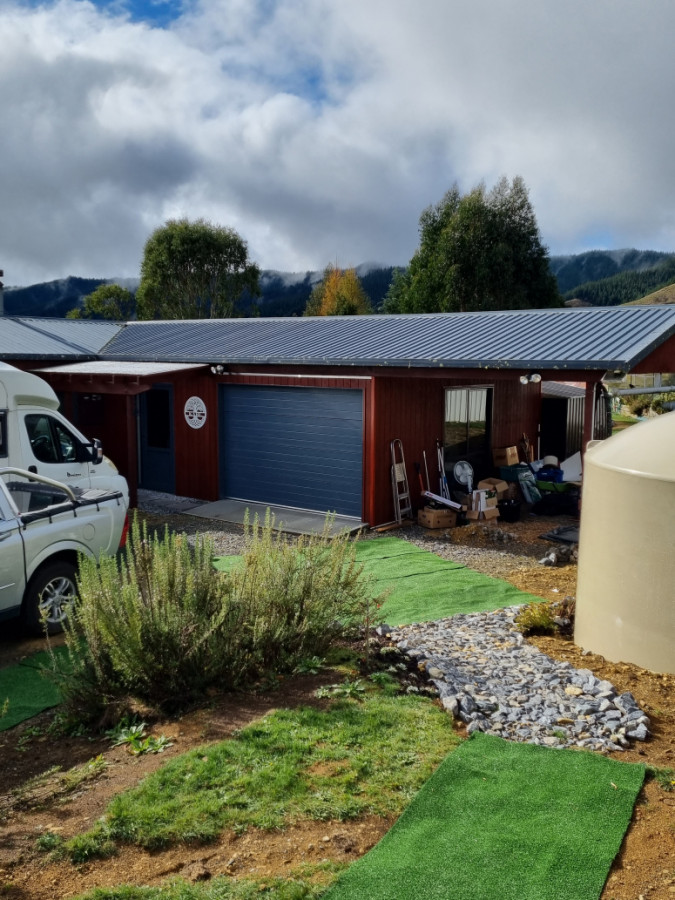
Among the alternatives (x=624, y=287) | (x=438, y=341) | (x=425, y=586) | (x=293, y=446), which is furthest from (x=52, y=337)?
(x=624, y=287)

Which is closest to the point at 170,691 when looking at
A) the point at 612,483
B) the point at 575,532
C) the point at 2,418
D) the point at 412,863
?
the point at 412,863

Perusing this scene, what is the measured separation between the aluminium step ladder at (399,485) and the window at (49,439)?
519cm

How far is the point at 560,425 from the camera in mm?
18766

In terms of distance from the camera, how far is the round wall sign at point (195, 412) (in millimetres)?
14975

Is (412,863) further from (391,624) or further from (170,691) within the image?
(391,624)

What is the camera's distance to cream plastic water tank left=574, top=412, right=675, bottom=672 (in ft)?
19.4

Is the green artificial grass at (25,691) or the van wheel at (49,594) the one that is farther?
the van wheel at (49,594)

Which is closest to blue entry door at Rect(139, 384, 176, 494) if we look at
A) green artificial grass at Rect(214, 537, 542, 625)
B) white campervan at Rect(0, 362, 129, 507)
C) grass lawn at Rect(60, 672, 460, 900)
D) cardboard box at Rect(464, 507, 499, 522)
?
white campervan at Rect(0, 362, 129, 507)

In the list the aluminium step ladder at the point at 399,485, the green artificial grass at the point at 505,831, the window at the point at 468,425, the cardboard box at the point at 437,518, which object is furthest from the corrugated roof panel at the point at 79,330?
the green artificial grass at the point at 505,831

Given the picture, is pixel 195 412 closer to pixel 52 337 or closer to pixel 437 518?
pixel 52 337

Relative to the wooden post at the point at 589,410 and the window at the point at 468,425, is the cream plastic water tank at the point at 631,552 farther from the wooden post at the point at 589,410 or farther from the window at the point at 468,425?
the window at the point at 468,425

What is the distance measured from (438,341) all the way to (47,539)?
754cm

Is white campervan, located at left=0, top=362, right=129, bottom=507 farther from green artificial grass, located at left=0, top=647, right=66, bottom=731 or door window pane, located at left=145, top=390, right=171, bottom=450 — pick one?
door window pane, located at left=145, top=390, right=171, bottom=450

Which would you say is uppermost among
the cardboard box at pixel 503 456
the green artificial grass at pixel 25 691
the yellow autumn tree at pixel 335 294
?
the yellow autumn tree at pixel 335 294
